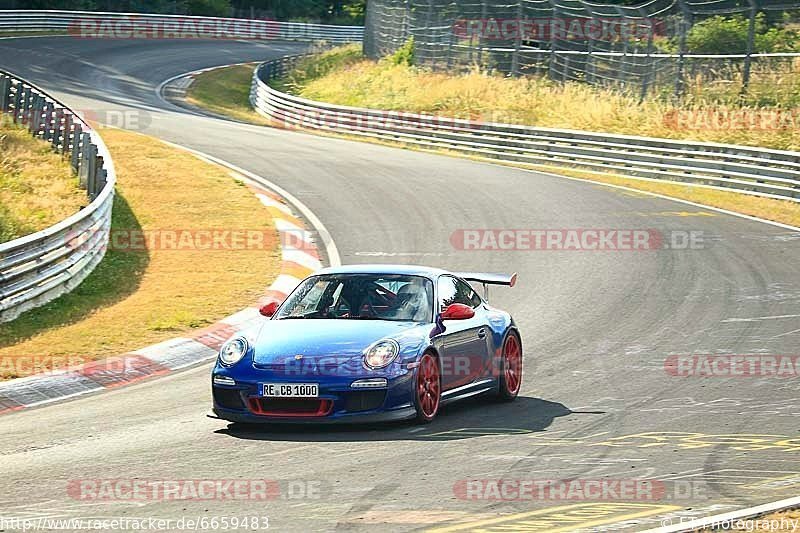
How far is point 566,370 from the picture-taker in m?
12.2

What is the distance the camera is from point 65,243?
16.3 meters

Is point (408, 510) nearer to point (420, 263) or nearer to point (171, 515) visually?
point (171, 515)

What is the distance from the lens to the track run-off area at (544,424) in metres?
7.12

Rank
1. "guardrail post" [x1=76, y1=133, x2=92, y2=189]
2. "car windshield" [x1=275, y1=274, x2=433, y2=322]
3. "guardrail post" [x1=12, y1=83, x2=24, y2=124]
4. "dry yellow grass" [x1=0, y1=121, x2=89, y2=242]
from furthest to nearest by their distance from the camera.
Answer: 1. "guardrail post" [x1=12, y1=83, x2=24, y2=124]
2. "guardrail post" [x1=76, y1=133, x2=92, y2=189]
3. "dry yellow grass" [x1=0, y1=121, x2=89, y2=242]
4. "car windshield" [x1=275, y1=274, x2=433, y2=322]

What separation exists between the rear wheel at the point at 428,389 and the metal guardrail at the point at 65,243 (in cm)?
641

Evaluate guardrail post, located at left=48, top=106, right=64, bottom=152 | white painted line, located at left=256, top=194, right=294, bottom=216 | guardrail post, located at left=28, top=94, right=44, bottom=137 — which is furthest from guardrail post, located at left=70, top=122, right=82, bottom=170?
white painted line, located at left=256, top=194, right=294, bottom=216

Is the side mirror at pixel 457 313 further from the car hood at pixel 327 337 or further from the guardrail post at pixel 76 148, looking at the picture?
the guardrail post at pixel 76 148

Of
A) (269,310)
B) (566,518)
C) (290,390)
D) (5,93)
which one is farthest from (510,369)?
(5,93)

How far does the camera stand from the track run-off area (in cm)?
712

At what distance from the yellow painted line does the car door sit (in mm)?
3259

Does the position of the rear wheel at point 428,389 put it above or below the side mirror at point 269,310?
below

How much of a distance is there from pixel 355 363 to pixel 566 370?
3.33 m

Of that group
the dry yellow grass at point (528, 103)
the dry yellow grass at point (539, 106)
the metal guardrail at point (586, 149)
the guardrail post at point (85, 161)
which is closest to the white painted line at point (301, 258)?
the guardrail post at point (85, 161)

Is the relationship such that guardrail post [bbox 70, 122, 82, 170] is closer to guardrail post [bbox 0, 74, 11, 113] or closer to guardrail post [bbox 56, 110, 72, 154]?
guardrail post [bbox 56, 110, 72, 154]
